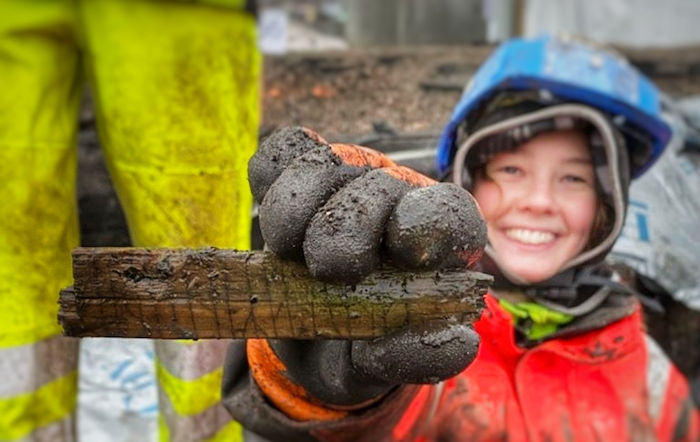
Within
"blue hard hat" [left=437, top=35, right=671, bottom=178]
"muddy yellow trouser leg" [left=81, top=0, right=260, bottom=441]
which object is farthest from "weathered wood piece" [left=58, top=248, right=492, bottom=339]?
"blue hard hat" [left=437, top=35, right=671, bottom=178]

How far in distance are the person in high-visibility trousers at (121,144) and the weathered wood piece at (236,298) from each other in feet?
2.40

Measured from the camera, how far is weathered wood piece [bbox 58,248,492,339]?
87 centimetres

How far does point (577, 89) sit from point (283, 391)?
44.6 inches

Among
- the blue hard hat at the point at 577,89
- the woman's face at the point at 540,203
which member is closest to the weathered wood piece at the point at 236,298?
the woman's face at the point at 540,203

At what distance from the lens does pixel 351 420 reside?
1.18m

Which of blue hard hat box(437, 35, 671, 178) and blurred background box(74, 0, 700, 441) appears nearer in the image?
blue hard hat box(437, 35, 671, 178)

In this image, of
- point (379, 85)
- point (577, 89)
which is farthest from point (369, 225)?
point (379, 85)

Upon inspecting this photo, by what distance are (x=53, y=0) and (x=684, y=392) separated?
163 centimetres

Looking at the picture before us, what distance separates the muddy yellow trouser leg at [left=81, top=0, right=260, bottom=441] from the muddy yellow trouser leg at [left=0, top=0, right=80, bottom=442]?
0.30ft

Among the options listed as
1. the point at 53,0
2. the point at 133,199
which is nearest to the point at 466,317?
the point at 133,199

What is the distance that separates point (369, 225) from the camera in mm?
802

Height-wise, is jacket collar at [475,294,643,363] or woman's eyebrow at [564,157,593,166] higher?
woman's eyebrow at [564,157,593,166]

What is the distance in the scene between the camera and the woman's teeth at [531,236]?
1697mm

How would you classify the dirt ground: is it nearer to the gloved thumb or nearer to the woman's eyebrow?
the woman's eyebrow
